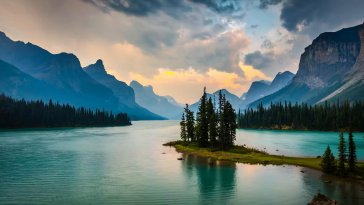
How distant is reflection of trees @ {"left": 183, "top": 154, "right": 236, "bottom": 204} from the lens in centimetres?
5697

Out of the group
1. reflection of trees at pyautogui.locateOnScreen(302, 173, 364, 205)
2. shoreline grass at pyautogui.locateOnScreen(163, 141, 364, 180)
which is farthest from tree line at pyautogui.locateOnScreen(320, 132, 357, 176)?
reflection of trees at pyautogui.locateOnScreen(302, 173, 364, 205)

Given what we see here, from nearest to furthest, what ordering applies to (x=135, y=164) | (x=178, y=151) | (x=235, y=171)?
1. (x=235, y=171)
2. (x=135, y=164)
3. (x=178, y=151)

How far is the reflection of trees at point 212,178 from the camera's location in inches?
2243

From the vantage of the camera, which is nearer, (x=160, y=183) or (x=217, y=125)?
(x=160, y=183)

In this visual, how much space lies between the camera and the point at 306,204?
5091cm

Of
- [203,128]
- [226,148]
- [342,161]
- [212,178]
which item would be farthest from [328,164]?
[203,128]

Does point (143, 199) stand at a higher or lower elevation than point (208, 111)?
lower

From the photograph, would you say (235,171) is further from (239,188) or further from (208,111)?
(208,111)

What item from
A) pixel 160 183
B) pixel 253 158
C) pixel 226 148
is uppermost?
pixel 226 148

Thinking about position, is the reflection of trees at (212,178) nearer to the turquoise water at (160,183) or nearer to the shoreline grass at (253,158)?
the turquoise water at (160,183)

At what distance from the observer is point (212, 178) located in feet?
233

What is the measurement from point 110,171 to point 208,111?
56.8 m

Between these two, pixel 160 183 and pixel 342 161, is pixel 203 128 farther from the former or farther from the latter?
pixel 160 183

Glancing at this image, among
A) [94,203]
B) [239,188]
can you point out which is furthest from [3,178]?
[239,188]
